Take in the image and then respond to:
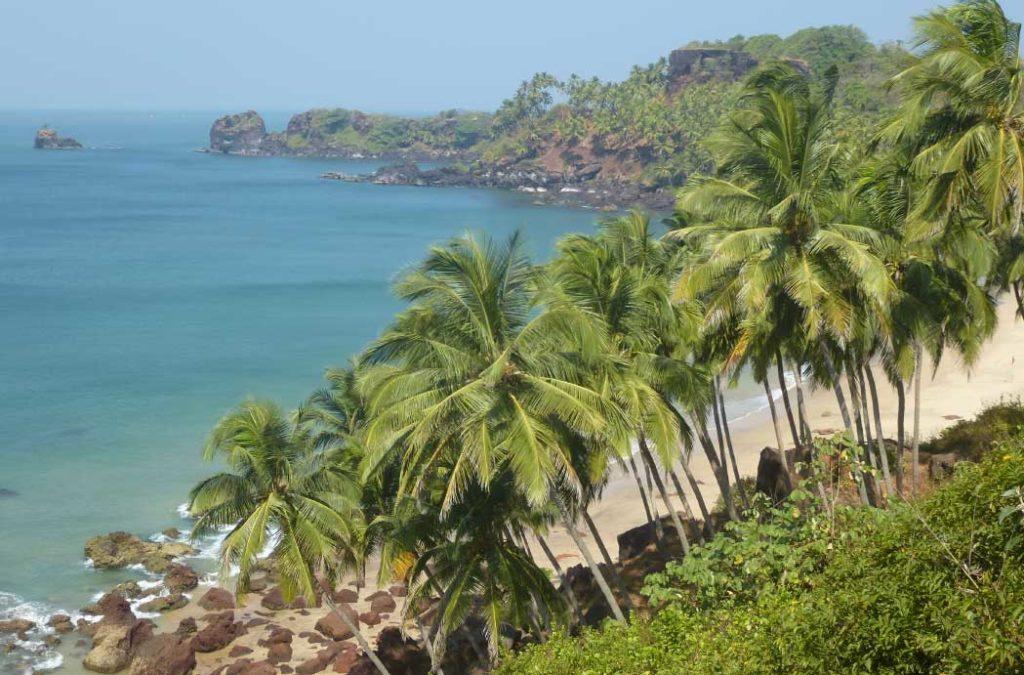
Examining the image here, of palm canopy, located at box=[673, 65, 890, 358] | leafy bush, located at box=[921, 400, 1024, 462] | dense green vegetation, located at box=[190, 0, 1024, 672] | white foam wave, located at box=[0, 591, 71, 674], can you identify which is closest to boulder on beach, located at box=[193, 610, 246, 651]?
white foam wave, located at box=[0, 591, 71, 674]

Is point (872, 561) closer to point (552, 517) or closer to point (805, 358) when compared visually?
point (552, 517)

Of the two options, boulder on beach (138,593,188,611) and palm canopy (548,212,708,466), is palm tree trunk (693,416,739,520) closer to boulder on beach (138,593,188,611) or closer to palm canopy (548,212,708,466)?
palm canopy (548,212,708,466)

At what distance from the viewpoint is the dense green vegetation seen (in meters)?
11.6

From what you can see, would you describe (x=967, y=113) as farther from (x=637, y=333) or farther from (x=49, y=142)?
(x=49, y=142)

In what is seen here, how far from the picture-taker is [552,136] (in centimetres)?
13625

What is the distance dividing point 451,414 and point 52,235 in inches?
3361

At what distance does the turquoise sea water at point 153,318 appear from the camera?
3488cm

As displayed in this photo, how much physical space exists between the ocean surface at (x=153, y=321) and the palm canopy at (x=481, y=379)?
3.63ft

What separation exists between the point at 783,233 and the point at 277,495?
1013cm

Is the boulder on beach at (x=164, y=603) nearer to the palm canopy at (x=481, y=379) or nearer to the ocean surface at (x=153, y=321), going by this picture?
the ocean surface at (x=153, y=321)


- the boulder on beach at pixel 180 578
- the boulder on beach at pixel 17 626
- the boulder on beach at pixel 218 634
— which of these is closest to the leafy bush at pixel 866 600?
the boulder on beach at pixel 218 634

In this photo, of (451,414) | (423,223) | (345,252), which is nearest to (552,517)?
(451,414)

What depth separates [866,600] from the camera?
808cm

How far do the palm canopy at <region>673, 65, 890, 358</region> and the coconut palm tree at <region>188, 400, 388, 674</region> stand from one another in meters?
7.55
